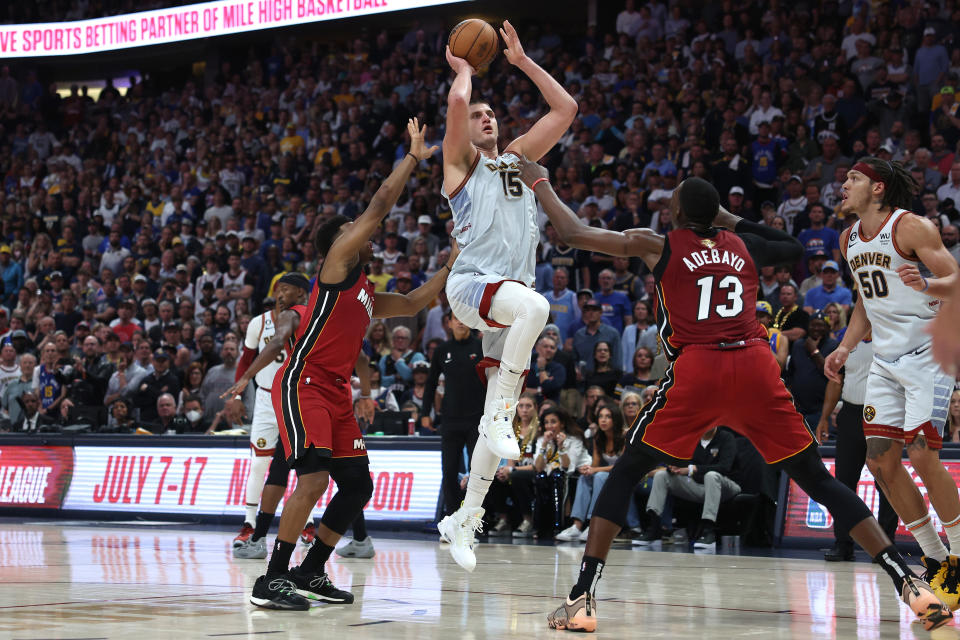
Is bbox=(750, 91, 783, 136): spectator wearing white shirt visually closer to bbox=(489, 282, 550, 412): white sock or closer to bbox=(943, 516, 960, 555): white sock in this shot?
bbox=(943, 516, 960, 555): white sock

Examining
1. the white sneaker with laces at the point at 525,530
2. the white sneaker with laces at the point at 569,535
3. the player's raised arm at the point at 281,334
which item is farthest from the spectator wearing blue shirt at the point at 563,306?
the player's raised arm at the point at 281,334

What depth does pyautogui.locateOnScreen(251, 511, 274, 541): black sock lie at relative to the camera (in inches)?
351

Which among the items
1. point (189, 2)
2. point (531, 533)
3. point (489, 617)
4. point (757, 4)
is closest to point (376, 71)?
point (189, 2)

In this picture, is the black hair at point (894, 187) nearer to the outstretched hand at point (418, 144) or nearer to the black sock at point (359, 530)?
the outstretched hand at point (418, 144)

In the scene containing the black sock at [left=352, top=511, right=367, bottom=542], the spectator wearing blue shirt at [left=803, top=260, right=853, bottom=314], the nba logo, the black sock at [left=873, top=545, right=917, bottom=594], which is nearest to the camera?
the black sock at [left=873, top=545, right=917, bottom=594]

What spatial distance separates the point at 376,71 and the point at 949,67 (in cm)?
1089

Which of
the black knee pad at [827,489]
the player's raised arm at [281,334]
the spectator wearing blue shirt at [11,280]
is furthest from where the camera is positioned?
the spectator wearing blue shirt at [11,280]

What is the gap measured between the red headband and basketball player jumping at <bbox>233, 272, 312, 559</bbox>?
4286 mm

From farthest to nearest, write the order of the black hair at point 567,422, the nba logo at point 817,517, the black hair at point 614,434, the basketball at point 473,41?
Result: 1. the black hair at point 567,422
2. the black hair at point 614,434
3. the nba logo at point 817,517
4. the basketball at point 473,41

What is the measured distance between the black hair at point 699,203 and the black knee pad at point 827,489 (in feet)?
4.18

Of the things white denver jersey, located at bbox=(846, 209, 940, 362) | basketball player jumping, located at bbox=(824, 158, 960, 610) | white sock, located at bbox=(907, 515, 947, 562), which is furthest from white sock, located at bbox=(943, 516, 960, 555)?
white denver jersey, located at bbox=(846, 209, 940, 362)

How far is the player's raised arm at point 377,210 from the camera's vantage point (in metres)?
6.20

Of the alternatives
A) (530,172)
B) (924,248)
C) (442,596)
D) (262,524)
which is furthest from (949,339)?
(262,524)

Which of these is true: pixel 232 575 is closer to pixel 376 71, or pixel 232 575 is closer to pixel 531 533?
pixel 531 533
